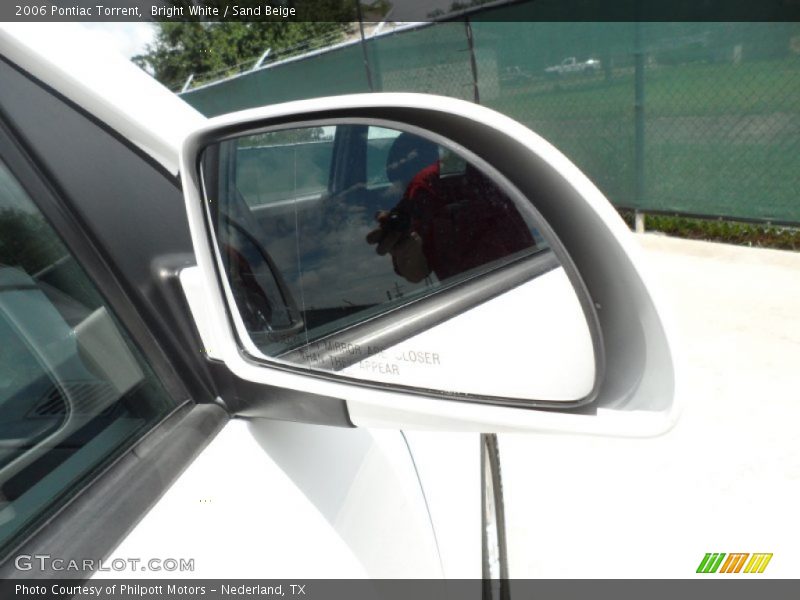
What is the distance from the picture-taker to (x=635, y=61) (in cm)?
707

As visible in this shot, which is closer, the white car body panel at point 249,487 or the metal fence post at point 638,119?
the white car body panel at point 249,487

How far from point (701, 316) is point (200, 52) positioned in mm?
8318

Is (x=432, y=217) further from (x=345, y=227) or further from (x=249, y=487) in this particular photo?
(x=249, y=487)

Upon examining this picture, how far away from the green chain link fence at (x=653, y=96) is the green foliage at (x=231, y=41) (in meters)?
2.51

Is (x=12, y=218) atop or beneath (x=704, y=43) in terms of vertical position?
atop

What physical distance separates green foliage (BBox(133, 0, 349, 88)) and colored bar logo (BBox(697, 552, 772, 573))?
796 cm

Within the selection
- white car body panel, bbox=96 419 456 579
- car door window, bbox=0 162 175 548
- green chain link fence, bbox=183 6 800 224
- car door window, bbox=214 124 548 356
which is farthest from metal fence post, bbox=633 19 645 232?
car door window, bbox=0 162 175 548

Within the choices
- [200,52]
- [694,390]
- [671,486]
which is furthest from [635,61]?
[200,52]

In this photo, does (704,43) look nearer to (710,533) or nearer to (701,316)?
(701,316)

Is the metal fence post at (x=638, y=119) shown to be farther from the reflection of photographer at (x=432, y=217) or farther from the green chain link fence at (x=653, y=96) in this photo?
the reflection of photographer at (x=432, y=217)

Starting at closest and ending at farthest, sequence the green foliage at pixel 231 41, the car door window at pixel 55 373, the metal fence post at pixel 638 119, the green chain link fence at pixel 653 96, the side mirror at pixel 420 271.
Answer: the side mirror at pixel 420 271 → the car door window at pixel 55 373 → the green chain link fence at pixel 653 96 → the metal fence post at pixel 638 119 → the green foliage at pixel 231 41

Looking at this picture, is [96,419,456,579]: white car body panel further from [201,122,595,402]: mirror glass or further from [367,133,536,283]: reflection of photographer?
[367,133,536,283]: reflection of photographer

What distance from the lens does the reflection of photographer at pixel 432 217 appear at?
3.57ft

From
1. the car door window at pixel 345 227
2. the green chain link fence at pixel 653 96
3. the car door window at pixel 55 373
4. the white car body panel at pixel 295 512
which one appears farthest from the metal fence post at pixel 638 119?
the car door window at pixel 55 373
